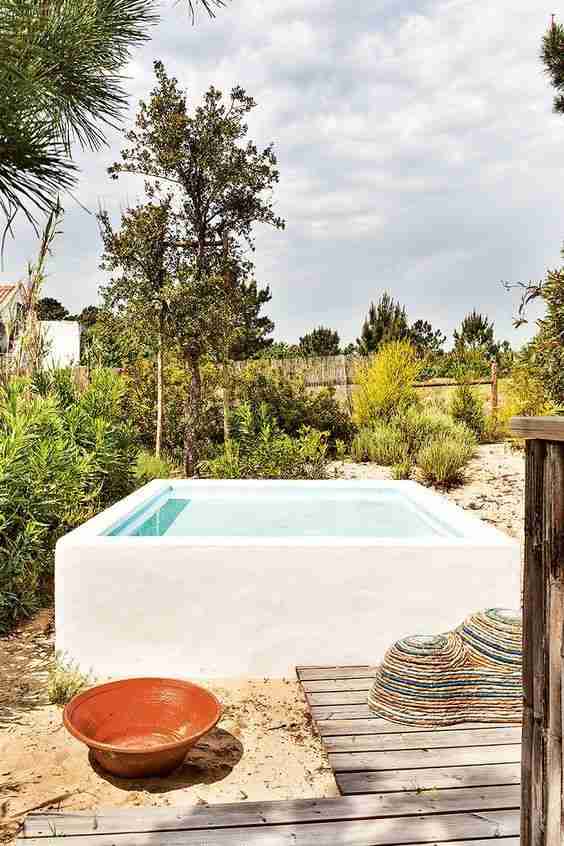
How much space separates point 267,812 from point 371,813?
32 centimetres

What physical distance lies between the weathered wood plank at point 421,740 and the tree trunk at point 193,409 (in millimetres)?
6948

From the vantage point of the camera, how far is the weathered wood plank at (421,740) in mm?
2689

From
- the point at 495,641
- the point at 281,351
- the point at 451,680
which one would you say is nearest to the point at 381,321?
the point at 281,351

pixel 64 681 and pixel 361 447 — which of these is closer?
pixel 64 681

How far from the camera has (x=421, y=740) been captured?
2.76 meters

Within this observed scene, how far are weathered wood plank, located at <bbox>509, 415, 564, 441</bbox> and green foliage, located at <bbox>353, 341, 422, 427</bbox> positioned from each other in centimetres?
969

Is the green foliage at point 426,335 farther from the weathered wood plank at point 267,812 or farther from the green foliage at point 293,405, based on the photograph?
the weathered wood plank at point 267,812

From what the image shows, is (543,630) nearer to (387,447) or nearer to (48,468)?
(48,468)

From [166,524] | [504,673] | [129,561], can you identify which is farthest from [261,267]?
[504,673]

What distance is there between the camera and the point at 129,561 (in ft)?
11.7

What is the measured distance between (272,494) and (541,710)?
5019 mm

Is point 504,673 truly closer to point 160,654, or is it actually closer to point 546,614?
point 160,654

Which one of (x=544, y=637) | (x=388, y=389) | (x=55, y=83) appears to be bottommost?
(x=544, y=637)

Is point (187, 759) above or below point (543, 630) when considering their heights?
below
